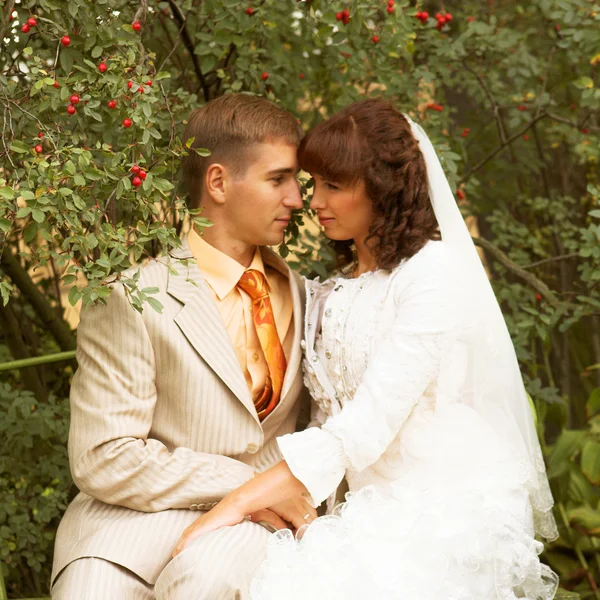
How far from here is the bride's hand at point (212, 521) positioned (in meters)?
2.22

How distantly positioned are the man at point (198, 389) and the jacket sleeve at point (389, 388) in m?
0.19

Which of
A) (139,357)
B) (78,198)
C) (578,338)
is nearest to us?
(78,198)

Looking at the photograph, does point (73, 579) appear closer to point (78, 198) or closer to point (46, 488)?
point (78, 198)

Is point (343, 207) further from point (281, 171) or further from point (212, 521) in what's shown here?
point (212, 521)

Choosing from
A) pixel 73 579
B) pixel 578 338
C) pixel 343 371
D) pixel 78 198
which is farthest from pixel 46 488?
pixel 578 338

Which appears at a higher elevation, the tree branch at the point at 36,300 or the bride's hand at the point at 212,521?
the tree branch at the point at 36,300

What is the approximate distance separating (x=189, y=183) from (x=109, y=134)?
285mm

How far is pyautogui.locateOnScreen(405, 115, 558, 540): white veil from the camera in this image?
252 cm

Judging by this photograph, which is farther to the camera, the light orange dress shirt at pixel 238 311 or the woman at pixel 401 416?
the light orange dress shirt at pixel 238 311

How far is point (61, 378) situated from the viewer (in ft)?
13.0

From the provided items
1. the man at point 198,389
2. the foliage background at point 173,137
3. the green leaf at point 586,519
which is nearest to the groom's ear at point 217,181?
the man at point 198,389

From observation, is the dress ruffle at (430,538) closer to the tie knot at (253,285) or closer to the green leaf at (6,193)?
the tie knot at (253,285)

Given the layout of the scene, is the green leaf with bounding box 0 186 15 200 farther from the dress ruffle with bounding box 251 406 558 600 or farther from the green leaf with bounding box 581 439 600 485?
the green leaf with bounding box 581 439 600 485

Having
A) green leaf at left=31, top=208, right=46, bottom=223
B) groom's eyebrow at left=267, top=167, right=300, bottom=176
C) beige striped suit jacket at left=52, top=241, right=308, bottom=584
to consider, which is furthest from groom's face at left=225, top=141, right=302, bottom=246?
green leaf at left=31, top=208, right=46, bottom=223
